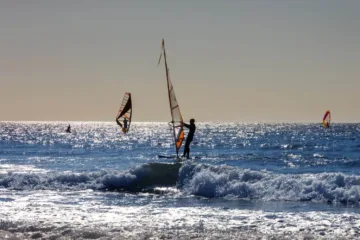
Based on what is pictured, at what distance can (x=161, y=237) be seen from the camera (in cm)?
1187

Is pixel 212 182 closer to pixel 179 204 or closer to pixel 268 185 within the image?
pixel 268 185

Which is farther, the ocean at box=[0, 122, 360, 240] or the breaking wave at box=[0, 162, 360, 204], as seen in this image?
the breaking wave at box=[0, 162, 360, 204]

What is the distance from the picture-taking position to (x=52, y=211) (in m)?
15.3

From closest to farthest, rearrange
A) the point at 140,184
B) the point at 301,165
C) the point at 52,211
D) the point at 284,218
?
the point at 284,218, the point at 52,211, the point at 140,184, the point at 301,165

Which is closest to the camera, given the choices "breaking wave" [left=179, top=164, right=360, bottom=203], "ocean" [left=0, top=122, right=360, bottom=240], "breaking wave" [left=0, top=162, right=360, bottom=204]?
"ocean" [left=0, top=122, right=360, bottom=240]

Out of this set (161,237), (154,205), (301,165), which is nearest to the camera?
(161,237)

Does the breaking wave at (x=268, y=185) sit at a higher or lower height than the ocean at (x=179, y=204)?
higher

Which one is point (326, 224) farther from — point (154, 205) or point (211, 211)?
point (154, 205)

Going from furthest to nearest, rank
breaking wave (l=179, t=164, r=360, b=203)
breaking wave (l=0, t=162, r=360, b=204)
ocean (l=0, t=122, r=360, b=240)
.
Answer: breaking wave (l=0, t=162, r=360, b=204) < breaking wave (l=179, t=164, r=360, b=203) < ocean (l=0, t=122, r=360, b=240)

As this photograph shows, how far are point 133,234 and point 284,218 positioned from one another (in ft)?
14.4

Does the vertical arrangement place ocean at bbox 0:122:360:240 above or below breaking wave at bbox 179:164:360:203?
below

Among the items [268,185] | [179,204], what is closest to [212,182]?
[268,185]

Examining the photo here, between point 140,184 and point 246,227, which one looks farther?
point 140,184

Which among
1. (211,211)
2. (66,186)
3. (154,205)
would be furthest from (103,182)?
(211,211)
